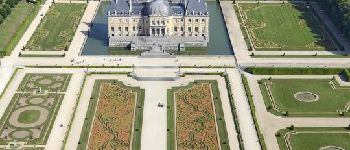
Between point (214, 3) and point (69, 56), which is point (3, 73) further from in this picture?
point (214, 3)

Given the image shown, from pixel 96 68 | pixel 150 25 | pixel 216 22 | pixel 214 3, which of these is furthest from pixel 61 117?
pixel 214 3

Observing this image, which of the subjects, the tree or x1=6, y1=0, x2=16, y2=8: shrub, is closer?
the tree

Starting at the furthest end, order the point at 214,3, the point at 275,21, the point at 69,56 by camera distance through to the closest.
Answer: the point at 214,3, the point at 275,21, the point at 69,56

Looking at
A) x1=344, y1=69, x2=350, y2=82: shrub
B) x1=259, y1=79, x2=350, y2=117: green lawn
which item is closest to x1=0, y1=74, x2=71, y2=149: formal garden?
x1=259, y1=79, x2=350, y2=117: green lawn

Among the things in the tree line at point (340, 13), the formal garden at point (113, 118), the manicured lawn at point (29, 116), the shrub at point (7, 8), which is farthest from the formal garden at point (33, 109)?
the tree line at point (340, 13)

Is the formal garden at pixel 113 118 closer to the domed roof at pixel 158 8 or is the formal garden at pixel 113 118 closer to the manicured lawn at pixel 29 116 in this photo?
the manicured lawn at pixel 29 116

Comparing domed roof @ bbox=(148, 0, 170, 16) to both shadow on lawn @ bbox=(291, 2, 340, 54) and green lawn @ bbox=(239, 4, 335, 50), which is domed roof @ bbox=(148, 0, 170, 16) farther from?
shadow on lawn @ bbox=(291, 2, 340, 54)
